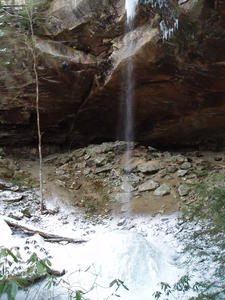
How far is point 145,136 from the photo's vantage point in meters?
9.68

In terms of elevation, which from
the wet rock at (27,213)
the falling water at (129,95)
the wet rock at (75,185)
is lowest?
the wet rock at (27,213)

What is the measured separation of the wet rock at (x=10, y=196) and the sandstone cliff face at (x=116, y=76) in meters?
2.27

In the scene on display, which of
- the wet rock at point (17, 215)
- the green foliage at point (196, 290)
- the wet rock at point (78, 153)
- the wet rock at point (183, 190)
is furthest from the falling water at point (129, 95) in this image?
the green foliage at point (196, 290)

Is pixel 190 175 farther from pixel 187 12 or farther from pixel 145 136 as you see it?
pixel 187 12

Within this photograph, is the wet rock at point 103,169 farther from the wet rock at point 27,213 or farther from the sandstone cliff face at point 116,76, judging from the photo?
the wet rock at point 27,213

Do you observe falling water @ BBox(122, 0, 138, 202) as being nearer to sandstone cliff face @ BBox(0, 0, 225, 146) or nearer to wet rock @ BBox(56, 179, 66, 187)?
sandstone cliff face @ BBox(0, 0, 225, 146)

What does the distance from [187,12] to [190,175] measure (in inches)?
133

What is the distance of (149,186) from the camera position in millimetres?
7754

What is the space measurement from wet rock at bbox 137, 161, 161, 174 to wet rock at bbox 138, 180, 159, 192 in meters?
0.38

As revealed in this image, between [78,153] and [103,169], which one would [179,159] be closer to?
[103,169]

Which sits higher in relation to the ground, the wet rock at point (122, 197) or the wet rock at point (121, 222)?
the wet rock at point (122, 197)

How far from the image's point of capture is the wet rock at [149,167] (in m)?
8.22

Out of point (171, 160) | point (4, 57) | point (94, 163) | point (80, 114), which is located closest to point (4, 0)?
point (4, 57)

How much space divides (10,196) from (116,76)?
3.33 metres
